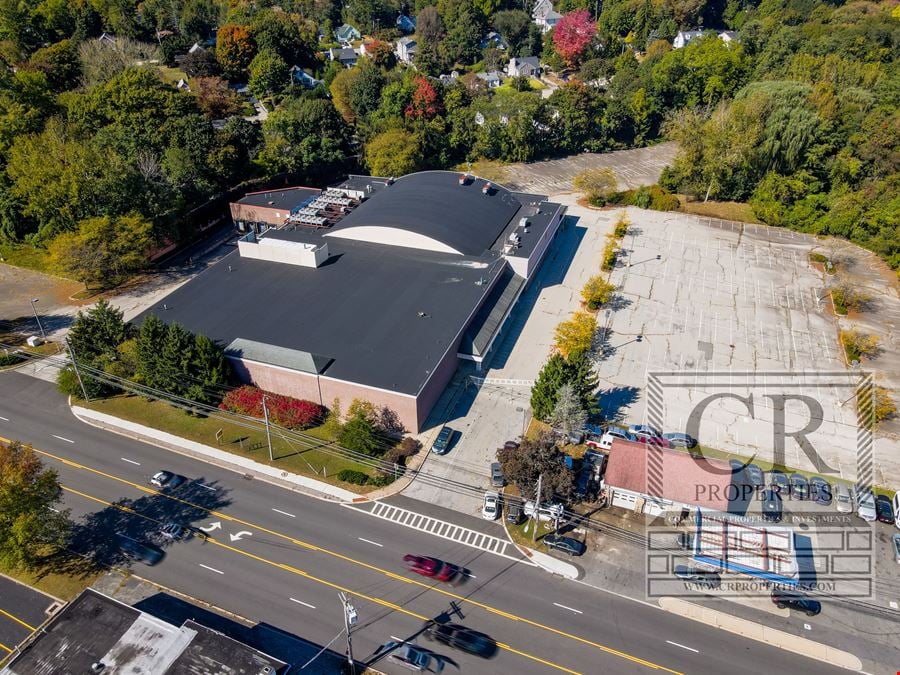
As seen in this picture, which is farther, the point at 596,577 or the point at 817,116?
the point at 817,116

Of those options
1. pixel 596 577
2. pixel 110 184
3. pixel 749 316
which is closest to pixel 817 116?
pixel 749 316

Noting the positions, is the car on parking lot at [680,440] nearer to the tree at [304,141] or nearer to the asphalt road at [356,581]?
the asphalt road at [356,581]

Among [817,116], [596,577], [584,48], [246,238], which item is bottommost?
[596,577]

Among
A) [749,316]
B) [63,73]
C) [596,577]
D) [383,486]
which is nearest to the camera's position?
[596,577]

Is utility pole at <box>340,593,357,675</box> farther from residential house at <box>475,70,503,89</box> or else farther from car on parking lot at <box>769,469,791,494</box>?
residential house at <box>475,70,503,89</box>

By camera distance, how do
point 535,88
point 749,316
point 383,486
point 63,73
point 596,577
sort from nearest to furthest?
point 596,577 < point 383,486 < point 749,316 < point 63,73 < point 535,88

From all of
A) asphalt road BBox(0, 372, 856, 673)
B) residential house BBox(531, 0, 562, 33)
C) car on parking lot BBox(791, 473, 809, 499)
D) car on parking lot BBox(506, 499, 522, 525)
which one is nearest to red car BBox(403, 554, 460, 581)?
asphalt road BBox(0, 372, 856, 673)

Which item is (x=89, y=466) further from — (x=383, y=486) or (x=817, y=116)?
(x=817, y=116)
